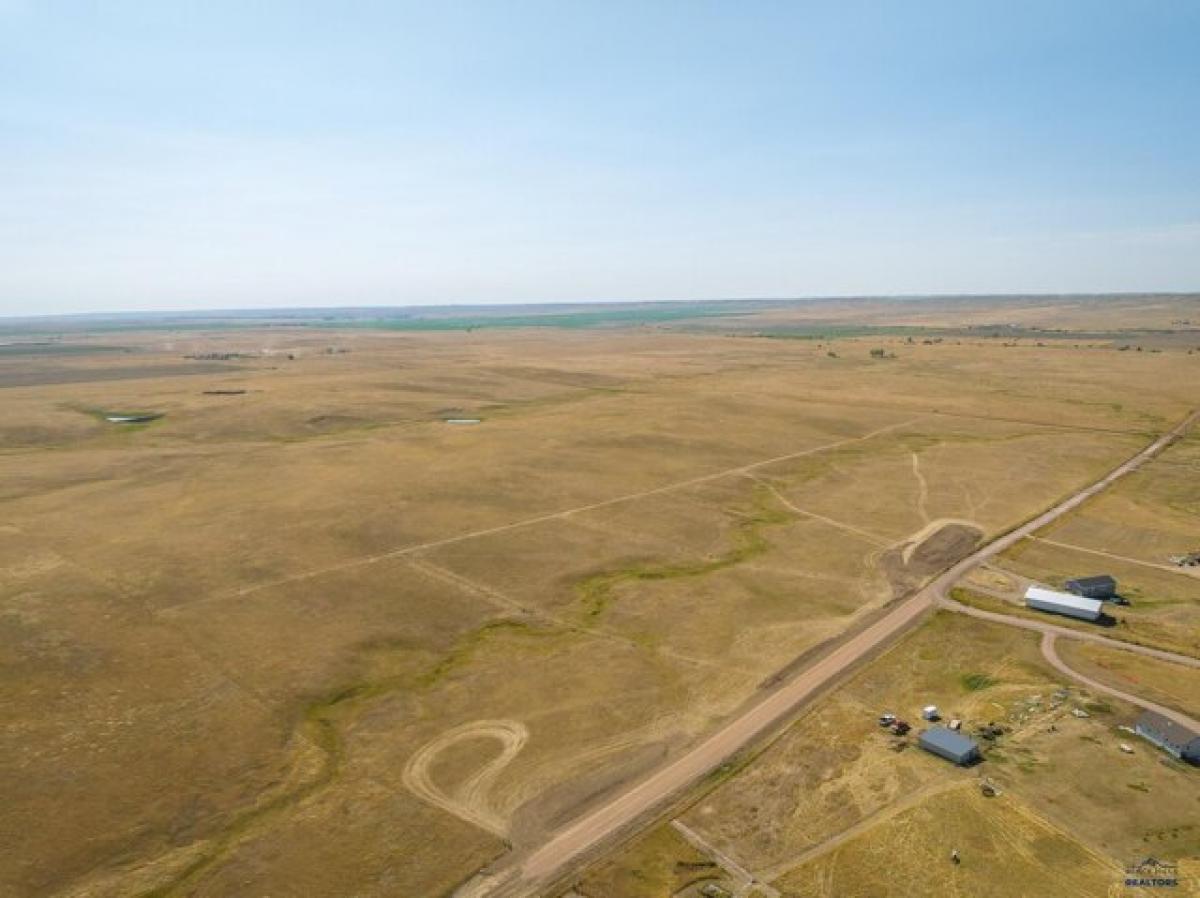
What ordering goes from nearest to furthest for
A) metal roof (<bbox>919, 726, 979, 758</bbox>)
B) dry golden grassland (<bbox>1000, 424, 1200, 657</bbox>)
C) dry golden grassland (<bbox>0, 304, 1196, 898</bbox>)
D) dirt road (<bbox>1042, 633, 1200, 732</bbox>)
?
dry golden grassland (<bbox>0, 304, 1196, 898</bbox>), metal roof (<bbox>919, 726, 979, 758</bbox>), dirt road (<bbox>1042, 633, 1200, 732</bbox>), dry golden grassland (<bbox>1000, 424, 1200, 657</bbox>)

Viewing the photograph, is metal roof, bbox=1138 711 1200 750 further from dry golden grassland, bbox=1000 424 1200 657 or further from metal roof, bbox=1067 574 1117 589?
metal roof, bbox=1067 574 1117 589

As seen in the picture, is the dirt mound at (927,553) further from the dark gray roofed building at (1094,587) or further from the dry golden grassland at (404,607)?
the dark gray roofed building at (1094,587)

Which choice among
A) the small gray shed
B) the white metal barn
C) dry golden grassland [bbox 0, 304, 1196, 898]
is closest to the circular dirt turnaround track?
dry golden grassland [bbox 0, 304, 1196, 898]

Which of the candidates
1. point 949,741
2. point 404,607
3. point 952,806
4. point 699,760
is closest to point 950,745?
point 949,741

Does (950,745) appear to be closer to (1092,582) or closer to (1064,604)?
(1064,604)

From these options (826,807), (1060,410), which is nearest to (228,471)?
(826,807)
